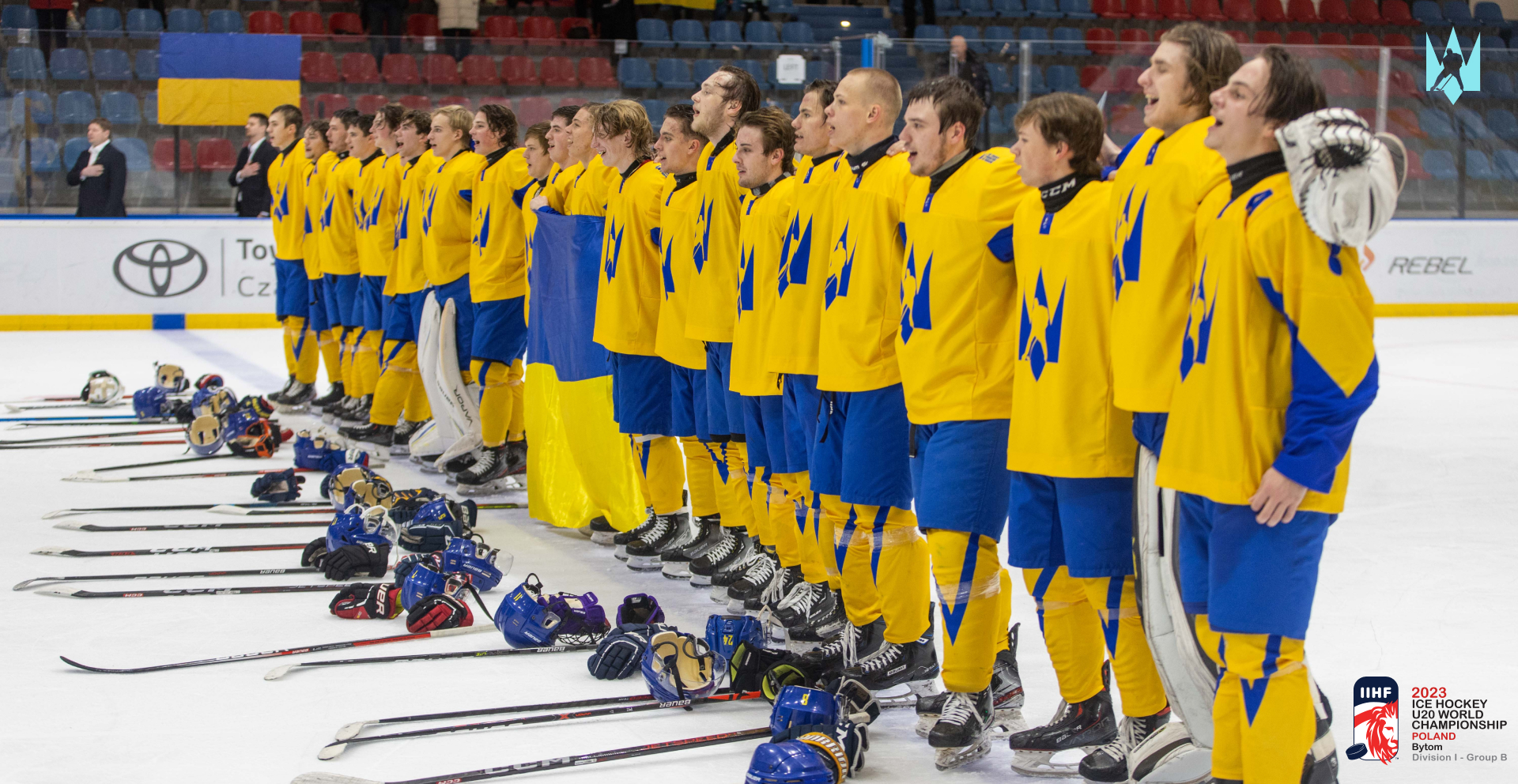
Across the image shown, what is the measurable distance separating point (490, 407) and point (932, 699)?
375 cm

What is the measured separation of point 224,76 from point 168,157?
0.90 metres

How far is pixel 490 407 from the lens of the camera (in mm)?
6914

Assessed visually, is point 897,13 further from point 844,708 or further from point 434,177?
point 844,708

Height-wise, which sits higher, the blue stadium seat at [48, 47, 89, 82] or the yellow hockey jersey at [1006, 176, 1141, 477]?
the blue stadium seat at [48, 47, 89, 82]

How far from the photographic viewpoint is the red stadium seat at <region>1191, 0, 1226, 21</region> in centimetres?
1727

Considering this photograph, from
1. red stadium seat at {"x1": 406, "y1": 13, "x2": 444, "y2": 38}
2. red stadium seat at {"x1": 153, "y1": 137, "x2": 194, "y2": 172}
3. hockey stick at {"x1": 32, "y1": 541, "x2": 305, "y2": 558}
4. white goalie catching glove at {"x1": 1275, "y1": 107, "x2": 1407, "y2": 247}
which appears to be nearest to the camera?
white goalie catching glove at {"x1": 1275, "y1": 107, "x2": 1407, "y2": 247}

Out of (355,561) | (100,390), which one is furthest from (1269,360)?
(100,390)

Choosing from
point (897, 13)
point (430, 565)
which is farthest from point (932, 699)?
point (897, 13)

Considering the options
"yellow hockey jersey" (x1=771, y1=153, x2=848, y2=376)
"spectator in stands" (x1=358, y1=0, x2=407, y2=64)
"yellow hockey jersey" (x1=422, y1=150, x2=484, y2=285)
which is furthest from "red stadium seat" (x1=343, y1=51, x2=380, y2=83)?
"yellow hockey jersey" (x1=771, y1=153, x2=848, y2=376)

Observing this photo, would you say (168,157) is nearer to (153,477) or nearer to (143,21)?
(143,21)

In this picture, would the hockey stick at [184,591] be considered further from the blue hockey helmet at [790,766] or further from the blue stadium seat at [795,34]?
the blue stadium seat at [795,34]

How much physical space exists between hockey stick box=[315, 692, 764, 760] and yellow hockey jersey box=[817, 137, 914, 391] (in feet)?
2.97

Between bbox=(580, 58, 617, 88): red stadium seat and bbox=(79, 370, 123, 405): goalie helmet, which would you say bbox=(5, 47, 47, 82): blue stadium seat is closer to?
bbox=(580, 58, 617, 88): red stadium seat

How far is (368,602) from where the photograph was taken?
474 centimetres
